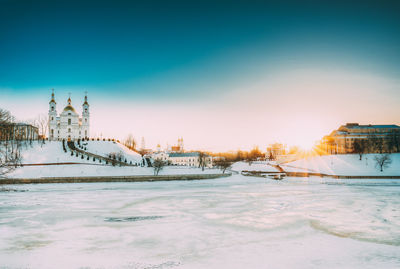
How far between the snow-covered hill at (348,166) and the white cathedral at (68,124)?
64.5m

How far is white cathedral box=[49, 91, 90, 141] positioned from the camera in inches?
3354

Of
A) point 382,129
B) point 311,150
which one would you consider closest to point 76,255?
point 311,150

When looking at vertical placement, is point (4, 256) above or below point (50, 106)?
below

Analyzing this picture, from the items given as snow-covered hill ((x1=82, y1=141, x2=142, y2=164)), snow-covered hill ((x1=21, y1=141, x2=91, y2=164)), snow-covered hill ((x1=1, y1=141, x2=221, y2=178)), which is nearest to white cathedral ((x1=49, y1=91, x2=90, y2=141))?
snow-covered hill ((x1=82, y1=141, x2=142, y2=164))

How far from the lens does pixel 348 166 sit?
62281mm

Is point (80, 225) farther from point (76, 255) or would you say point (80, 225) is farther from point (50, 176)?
point (50, 176)

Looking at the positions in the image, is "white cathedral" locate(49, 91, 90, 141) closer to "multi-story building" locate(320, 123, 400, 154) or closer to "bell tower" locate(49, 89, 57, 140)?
"bell tower" locate(49, 89, 57, 140)

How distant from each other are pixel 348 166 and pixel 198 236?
60.1 metres

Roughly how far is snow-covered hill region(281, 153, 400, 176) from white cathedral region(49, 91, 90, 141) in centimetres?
6454

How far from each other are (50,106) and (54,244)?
85264mm

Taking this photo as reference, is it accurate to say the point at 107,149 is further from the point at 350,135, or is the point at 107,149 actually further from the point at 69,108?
the point at 350,135

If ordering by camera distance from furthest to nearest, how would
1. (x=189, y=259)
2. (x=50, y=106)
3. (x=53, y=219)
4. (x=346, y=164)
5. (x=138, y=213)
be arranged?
1. (x=50, y=106)
2. (x=346, y=164)
3. (x=138, y=213)
4. (x=53, y=219)
5. (x=189, y=259)

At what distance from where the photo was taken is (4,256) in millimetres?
9961

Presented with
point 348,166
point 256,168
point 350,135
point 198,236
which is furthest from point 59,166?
point 350,135
